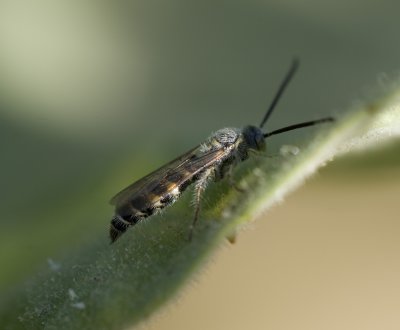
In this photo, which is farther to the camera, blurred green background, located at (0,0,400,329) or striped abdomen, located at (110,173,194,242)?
blurred green background, located at (0,0,400,329)

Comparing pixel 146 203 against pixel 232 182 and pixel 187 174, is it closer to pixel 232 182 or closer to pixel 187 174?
pixel 187 174

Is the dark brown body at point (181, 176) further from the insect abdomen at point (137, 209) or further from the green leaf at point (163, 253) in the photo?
the green leaf at point (163, 253)

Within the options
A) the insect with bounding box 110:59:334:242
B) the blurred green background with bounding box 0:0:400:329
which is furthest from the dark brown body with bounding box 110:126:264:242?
the blurred green background with bounding box 0:0:400:329

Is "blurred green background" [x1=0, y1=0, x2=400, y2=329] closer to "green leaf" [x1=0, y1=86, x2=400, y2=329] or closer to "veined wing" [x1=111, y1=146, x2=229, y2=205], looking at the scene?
"veined wing" [x1=111, y1=146, x2=229, y2=205]

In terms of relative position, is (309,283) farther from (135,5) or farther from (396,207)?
(135,5)

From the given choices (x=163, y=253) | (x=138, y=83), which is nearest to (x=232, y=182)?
(x=163, y=253)

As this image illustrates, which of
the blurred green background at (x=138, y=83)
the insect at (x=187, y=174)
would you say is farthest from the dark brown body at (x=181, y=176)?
the blurred green background at (x=138, y=83)
